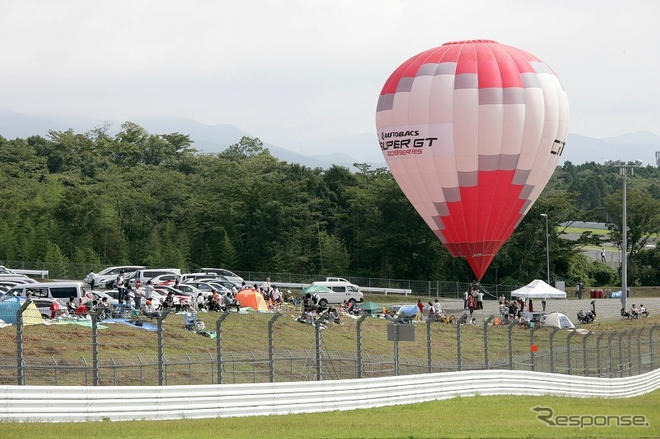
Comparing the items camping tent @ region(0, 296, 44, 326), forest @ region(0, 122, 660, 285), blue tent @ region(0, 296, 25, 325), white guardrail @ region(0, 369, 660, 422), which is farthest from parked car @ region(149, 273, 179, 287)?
white guardrail @ region(0, 369, 660, 422)

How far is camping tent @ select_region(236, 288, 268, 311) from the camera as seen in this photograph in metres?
54.1

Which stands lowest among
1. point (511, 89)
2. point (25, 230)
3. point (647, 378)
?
point (647, 378)

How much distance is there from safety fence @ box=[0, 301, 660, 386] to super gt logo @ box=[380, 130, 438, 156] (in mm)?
9375

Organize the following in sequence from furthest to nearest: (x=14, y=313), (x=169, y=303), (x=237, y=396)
→ 1. (x=169, y=303)
2. (x=14, y=313)
3. (x=237, y=396)

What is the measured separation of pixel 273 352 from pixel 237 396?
4.44 meters

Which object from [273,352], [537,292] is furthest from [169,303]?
[537,292]

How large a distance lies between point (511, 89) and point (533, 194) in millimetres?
6668

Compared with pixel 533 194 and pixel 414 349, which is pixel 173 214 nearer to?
pixel 533 194

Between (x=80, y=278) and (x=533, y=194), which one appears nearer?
(x=533, y=194)

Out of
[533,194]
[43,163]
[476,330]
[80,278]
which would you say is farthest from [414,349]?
[43,163]

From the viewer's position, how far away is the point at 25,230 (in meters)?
93.9

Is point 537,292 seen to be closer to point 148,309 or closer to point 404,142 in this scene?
point 404,142

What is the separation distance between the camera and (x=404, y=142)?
59406mm

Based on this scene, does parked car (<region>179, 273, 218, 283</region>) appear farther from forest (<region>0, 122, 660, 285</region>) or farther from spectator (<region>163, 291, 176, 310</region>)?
forest (<region>0, 122, 660, 285</region>)
